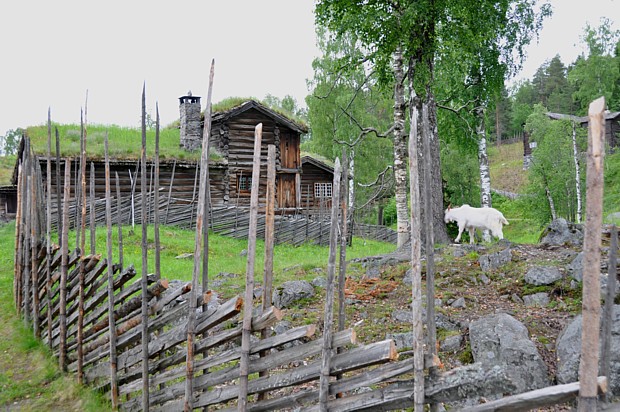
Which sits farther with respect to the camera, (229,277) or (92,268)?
(229,277)

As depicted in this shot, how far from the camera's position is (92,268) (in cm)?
491

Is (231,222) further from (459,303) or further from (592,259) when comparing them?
(592,259)

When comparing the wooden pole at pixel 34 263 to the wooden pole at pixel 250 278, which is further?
the wooden pole at pixel 34 263

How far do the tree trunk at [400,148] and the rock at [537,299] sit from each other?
4329mm

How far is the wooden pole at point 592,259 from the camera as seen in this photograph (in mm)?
1419

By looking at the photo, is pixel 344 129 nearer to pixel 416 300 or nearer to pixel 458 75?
pixel 458 75

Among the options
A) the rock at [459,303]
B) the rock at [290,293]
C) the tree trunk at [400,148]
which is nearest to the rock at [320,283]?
the rock at [290,293]

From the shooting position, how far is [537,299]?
17.6 feet

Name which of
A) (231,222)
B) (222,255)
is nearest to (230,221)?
(231,222)

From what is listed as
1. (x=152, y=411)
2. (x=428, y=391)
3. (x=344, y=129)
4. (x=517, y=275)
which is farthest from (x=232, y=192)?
(x=428, y=391)

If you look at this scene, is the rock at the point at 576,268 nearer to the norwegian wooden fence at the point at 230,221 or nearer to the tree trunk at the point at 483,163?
the tree trunk at the point at 483,163

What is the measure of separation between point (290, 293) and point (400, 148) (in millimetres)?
4193

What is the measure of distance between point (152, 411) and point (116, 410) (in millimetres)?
494

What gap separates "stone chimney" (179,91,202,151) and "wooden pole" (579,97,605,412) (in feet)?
64.1
